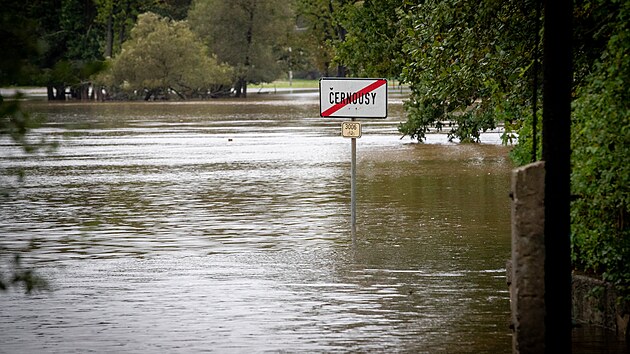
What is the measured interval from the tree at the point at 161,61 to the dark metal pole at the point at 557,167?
83055 millimetres

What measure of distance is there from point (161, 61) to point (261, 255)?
261 feet

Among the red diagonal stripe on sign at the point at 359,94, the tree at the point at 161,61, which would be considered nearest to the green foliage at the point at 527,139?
the red diagonal stripe on sign at the point at 359,94

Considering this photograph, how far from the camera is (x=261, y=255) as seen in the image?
1395 cm

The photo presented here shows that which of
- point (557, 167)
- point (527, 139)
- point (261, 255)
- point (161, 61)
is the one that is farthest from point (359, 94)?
point (161, 61)

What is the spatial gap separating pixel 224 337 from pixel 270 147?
25687mm

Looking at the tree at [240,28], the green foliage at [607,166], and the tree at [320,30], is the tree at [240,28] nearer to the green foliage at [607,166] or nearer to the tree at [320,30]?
the tree at [320,30]

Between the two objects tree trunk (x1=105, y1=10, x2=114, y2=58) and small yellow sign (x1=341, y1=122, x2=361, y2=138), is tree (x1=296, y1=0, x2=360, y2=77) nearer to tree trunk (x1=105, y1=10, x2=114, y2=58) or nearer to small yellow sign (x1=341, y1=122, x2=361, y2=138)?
tree trunk (x1=105, y1=10, x2=114, y2=58)

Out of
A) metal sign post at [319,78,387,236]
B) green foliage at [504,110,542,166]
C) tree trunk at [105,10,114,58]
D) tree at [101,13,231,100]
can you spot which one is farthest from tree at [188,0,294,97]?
green foliage at [504,110,542,166]

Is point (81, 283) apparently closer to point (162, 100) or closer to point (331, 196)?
point (331, 196)

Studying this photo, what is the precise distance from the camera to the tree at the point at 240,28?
338 ft

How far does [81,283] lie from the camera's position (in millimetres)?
12125

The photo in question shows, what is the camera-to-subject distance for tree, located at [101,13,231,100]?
296 feet

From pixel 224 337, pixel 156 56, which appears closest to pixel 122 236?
pixel 224 337

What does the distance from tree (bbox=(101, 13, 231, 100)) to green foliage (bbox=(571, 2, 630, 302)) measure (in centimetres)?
8112
